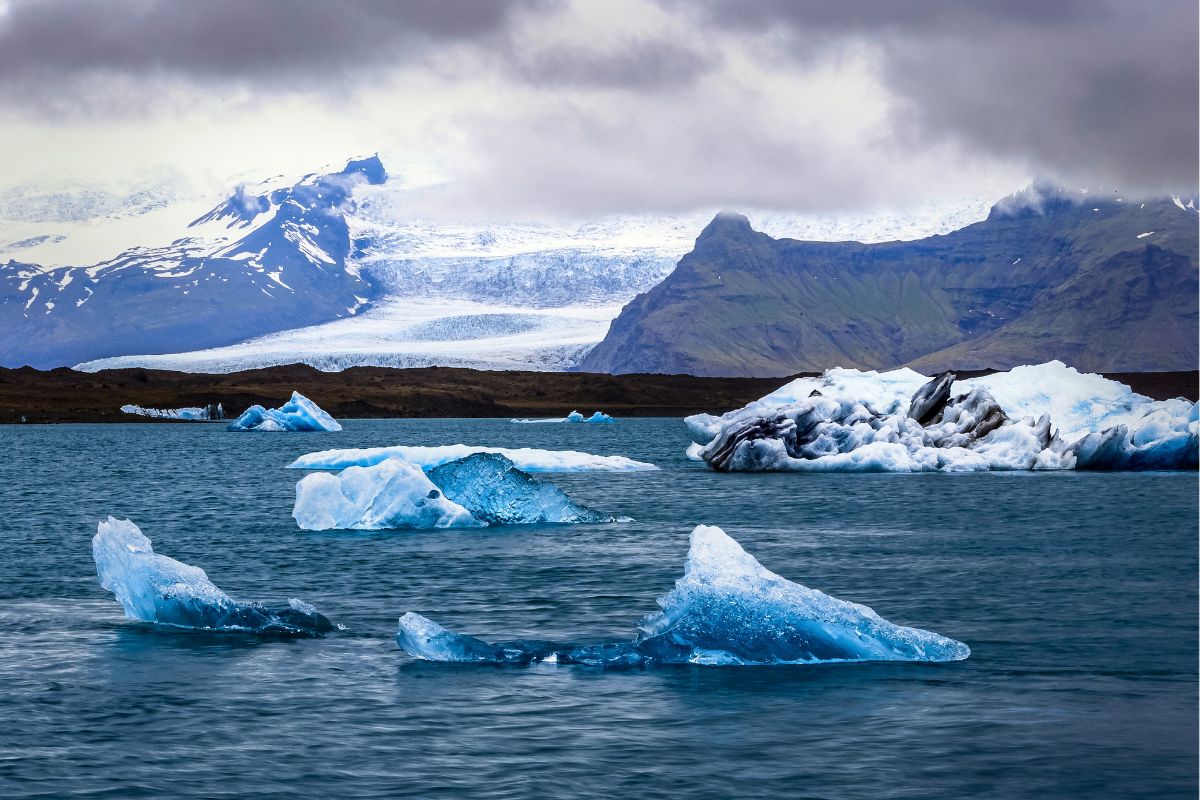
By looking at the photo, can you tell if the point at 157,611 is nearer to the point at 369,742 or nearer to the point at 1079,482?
the point at 369,742

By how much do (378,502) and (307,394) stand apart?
139 meters

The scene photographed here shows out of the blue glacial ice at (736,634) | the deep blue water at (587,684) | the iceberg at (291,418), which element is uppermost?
the iceberg at (291,418)

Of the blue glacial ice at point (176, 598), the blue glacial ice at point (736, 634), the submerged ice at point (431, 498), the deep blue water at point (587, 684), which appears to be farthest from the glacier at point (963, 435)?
the blue glacial ice at point (736, 634)

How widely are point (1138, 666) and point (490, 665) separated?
748cm

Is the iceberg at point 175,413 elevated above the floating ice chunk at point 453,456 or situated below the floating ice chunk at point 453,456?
above

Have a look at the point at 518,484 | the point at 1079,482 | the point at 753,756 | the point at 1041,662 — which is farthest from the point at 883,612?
the point at 1079,482

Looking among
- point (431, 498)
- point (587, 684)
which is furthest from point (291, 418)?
point (587, 684)

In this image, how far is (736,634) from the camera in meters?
16.8

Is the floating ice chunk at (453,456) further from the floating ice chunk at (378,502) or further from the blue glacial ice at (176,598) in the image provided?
the blue glacial ice at (176,598)

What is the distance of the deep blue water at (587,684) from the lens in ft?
41.3

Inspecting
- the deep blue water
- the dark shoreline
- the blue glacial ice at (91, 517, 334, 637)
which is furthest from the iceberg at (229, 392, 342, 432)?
the blue glacial ice at (91, 517, 334, 637)

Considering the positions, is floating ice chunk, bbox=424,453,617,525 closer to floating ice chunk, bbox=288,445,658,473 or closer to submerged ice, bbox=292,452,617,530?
submerged ice, bbox=292,452,617,530

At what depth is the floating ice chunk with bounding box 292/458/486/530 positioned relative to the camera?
32.4 metres

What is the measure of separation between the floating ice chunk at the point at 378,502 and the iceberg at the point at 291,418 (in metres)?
66.8
